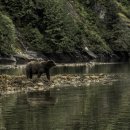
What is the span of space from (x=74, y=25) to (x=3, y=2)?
50.5 feet

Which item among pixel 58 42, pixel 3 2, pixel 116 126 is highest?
pixel 3 2

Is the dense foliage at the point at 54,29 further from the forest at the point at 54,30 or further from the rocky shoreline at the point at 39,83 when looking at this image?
the rocky shoreline at the point at 39,83

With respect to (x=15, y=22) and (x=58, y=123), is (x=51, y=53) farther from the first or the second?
(x=58, y=123)

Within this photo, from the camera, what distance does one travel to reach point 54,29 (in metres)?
109

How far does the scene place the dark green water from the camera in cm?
2507

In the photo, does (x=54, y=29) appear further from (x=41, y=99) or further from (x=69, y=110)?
(x=69, y=110)

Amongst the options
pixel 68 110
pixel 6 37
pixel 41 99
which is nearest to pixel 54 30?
pixel 6 37

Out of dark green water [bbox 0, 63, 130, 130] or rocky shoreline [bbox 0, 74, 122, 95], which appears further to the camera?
rocky shoreline [bbox 0, 74, 122, 95]

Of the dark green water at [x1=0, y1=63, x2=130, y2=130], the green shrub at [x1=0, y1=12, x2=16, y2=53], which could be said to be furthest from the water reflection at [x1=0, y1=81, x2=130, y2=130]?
the green shrub at [x1=0, y1=12, x2=16, y2=53]

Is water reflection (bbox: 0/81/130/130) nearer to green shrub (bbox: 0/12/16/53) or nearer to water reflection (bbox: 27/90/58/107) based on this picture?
water reflection (bbox: 27/90/58/107)

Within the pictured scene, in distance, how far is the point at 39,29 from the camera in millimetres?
112062

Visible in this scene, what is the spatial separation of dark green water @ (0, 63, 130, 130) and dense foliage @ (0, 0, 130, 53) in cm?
5513

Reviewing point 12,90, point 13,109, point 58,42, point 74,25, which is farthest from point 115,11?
point 13,109

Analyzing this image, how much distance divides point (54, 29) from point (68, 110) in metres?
79.2
